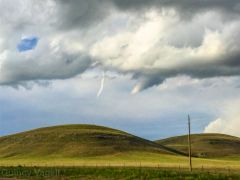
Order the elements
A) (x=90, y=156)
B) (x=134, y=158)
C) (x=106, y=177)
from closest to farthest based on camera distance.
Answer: (x=106, y=177)
(x=134, y=158)
(x=90, y=156)

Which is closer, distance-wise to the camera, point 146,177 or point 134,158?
point 146,177

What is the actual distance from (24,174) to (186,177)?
1191 inches

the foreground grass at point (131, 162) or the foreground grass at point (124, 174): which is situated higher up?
the foreground grass at point (131, 162)

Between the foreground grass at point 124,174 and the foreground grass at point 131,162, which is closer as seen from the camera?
the foreground grass at point 124,174

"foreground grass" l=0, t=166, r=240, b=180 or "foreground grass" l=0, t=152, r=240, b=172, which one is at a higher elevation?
"foreground grass" l=0, t=152, r=240, b=172

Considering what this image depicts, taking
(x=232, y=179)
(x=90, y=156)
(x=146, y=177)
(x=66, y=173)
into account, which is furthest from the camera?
(x=90, y=156)

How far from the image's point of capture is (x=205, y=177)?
196 feet

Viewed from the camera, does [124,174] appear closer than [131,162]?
Yes

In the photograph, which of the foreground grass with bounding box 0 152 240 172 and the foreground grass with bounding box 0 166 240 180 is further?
the foreground grass with bounding box 0 152 240 172

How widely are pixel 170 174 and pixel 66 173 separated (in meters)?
19.4

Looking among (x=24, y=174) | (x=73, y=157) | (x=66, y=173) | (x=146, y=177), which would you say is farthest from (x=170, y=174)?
(x=73, y=157)

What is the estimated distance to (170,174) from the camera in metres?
64.9

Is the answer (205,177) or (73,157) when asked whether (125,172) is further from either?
(73,157)

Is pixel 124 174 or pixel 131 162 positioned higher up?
pixel 131 162
